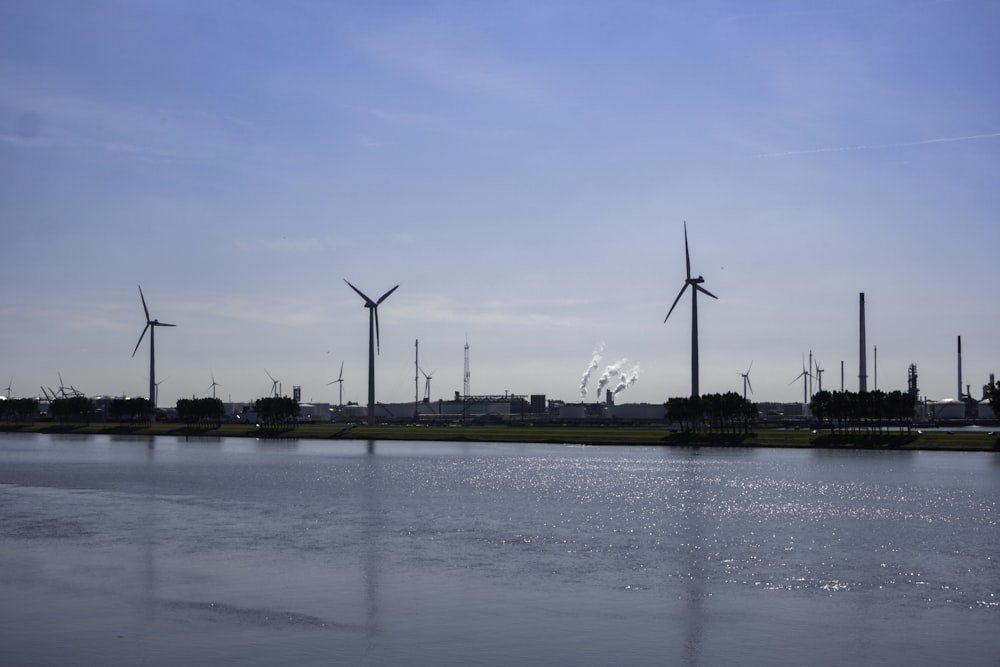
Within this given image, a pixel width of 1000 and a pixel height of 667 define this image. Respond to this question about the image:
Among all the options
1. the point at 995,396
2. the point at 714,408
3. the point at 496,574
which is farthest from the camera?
the point at 714,408

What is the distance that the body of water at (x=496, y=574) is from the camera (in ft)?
95.2

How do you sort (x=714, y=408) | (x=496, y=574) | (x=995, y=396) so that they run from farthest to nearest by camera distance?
(x=714, y=408) → (x=995, y=396) → (x=496, y=574)

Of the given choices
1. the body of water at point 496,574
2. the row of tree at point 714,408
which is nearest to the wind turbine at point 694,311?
the row of tree at point 714,408

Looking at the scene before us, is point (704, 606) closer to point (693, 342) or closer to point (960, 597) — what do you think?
point (960, 597)

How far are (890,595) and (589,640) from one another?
12.8m

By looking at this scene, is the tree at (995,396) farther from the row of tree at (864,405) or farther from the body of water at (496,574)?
the body of water at (496,574)


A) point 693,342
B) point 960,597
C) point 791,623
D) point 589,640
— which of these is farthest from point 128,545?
point 693,342

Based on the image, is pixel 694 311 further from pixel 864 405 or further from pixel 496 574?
pixel 496 574

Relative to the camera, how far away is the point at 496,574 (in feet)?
132

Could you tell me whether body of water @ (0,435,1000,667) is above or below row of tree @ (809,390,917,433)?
below

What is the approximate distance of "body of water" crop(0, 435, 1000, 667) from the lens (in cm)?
2902

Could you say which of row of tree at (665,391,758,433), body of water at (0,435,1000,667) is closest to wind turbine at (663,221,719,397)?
row of tree at (665,391,758,433)

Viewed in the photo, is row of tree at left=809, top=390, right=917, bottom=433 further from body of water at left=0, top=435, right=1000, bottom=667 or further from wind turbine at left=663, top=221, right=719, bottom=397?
body of water at left=0, top=435, right=1000, bottom=667

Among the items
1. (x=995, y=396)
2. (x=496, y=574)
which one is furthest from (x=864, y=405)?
(x=496, y=574)
